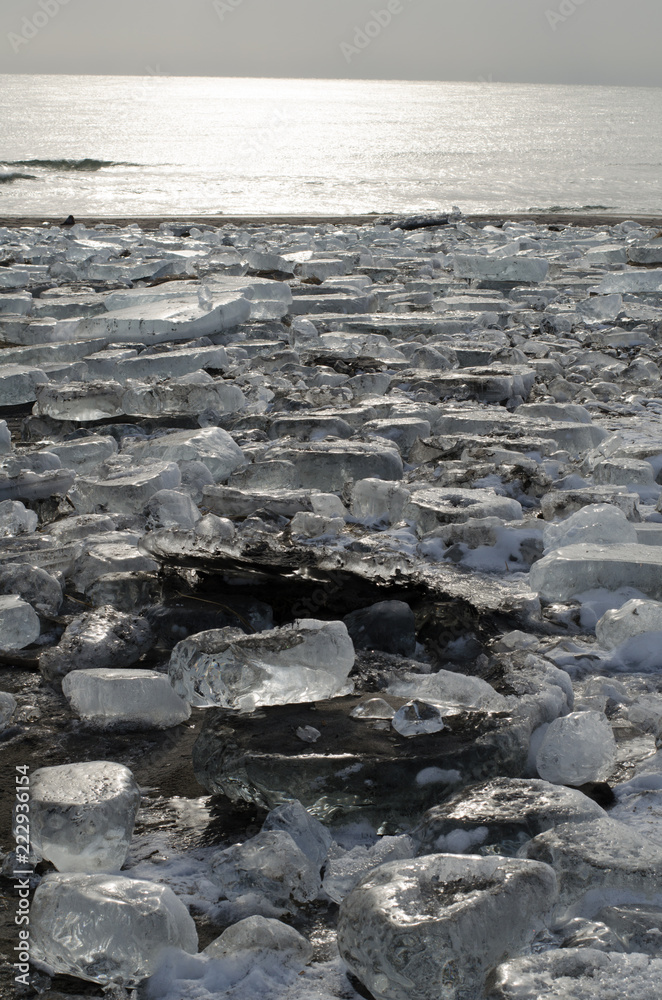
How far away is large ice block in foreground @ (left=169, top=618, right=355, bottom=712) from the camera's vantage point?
1337mm

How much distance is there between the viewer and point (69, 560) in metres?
1.88

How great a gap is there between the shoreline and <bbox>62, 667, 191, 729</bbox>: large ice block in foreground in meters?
9.56

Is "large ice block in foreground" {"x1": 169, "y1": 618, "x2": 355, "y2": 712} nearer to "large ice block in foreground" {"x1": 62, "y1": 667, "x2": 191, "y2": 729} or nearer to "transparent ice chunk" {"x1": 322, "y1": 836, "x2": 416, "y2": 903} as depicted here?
"large ice block in foreground" {"x1": 62, "y1": 667, "x2": 191, "y2": 729}

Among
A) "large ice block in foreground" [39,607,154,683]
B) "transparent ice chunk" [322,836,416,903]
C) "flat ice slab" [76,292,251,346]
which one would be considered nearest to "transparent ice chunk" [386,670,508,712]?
"transparent ice chunk" [322,836,416,903]

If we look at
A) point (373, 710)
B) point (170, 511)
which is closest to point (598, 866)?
point (373, 710)

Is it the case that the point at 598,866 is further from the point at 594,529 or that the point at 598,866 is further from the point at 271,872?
the point at 594,529

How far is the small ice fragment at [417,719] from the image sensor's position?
1221mm

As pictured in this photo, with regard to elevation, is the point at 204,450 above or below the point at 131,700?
above

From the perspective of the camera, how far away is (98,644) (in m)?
1.51

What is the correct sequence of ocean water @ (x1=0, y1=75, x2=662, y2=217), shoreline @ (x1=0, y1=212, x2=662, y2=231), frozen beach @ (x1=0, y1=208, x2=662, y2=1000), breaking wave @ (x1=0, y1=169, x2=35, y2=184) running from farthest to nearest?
breaking wave @ (x1=0, y1=169, x2=35, y2=184)
ocean water @ (x1=0, y1=75, x2=662, y2=217)
shoreline @ (x1=0, y1=212, x2=662, y2=231)
frozen beach @ (x1=0, y1=208, x2=662, y2=1000)

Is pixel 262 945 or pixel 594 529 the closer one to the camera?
pixel 262 945

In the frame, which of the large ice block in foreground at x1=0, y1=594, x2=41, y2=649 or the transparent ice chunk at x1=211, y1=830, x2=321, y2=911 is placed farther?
the large ice block in foreground at x1=0, y1=594, x2=41, y2=649

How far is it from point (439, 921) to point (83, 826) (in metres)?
0.42

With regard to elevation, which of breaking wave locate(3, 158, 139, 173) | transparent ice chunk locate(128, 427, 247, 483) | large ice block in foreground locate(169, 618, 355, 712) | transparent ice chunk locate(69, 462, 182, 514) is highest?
breaking wave locate(3, 158, 139, 173)
